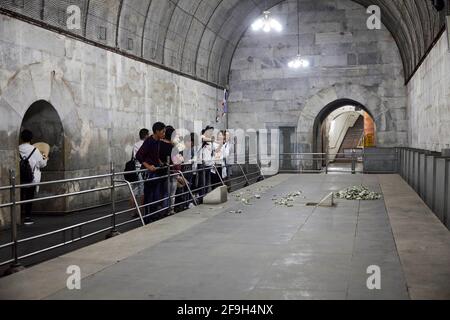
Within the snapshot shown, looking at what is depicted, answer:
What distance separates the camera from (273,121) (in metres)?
21.6

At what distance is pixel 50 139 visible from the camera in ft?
35.3

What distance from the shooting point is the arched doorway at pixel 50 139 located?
10.6 meters

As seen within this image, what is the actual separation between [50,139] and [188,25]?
298 inches

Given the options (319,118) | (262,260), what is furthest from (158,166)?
(319,118)

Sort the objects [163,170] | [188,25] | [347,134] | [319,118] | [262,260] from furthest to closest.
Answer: [347,134], [319,118], [188,25], [163,170], [262,260]

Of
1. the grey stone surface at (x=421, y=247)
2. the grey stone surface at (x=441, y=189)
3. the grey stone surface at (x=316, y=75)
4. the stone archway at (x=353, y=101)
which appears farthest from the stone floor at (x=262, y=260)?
the grey stone surface at (x=316, y=75)

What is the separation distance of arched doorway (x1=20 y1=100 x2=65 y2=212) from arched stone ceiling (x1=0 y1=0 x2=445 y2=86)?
1938 mm

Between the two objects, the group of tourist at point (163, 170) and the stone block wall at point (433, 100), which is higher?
the stone block wall at point (433, 100)

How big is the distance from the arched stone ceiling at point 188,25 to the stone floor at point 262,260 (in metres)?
5.18

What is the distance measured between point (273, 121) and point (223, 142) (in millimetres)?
9543

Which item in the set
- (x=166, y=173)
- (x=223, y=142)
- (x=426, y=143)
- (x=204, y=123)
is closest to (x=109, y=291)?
(x=166, y=173)

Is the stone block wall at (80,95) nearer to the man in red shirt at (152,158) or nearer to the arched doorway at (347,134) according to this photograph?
the man in red shirt at (152,158)

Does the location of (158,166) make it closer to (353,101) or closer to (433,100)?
(433,100)
